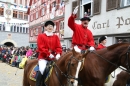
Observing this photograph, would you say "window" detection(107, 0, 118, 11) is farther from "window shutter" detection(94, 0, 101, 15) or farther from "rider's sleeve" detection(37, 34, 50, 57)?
"rider's sleeve" detection(37, 34, 50, 57)

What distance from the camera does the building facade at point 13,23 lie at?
3778 cm

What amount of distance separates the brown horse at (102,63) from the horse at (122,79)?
0.88 metres

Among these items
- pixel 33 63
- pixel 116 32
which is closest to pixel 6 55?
pixel 116 32

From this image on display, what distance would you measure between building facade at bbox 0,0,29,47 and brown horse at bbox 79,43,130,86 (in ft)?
106

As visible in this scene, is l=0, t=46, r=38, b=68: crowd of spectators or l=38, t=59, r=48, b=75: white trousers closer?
l=38, t=59, r=48, b=75: white trousers

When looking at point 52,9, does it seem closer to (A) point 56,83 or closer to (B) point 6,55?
(B) point 6,55

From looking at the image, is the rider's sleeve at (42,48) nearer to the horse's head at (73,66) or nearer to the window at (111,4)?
the horse's head at (73,66)

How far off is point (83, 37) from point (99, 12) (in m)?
9.14

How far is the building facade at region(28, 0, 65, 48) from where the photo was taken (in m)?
22.6

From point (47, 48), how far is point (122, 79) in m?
2.45

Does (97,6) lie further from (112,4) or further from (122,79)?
(122,79)

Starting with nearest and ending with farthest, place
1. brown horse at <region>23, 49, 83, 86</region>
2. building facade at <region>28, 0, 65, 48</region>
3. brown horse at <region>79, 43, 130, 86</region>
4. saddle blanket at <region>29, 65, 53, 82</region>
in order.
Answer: brown horse at <region>23, 49, 83, 86</region>, brown horse at <region>79, 43, 130, 86</region>, saddle blanket at <region>29, 65, 53, 82</region>, building facade at <region>28, 0, 65, 48</region>

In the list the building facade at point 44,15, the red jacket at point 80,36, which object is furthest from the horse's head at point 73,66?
the building facade at point 44,15

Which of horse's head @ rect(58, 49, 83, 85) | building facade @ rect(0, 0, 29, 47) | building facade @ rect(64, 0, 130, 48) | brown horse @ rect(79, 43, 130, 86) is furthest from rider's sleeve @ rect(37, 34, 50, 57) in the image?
building facade @ rect(0, 0, 29, 47)
